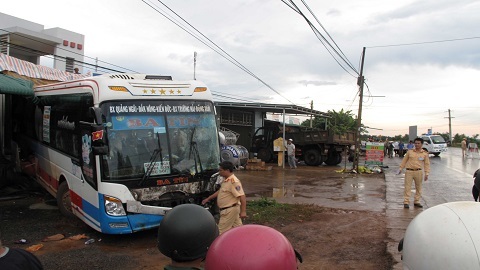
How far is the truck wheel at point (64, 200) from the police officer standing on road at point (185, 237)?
6619mm

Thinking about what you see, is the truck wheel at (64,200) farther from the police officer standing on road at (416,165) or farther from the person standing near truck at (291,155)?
the person standing near truck at (291,155)

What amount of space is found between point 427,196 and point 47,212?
33.2 ft

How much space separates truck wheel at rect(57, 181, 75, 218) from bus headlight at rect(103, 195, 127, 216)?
230 centimetres

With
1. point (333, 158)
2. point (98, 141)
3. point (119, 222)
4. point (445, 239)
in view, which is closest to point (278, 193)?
point (119, 222)

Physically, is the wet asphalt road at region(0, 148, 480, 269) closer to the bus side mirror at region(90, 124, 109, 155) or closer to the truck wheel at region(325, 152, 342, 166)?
the bus side mirror at region(90, 124, 109, 155)

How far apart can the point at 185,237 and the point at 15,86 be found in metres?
8.86

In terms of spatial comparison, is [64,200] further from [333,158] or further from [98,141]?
[333,158]

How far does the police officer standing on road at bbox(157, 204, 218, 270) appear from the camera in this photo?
2008mm

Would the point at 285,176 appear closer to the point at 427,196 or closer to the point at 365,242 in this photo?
the point at 427,196

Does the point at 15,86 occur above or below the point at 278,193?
above

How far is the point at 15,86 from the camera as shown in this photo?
904 centimetres

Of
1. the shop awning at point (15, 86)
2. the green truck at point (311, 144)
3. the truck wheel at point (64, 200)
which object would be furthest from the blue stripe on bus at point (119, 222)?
the green truck at point (311, 144)

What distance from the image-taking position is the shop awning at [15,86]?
344 inches

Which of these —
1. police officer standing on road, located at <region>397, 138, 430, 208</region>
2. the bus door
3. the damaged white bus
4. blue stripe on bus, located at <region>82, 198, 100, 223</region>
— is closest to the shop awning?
the damaged white bus
